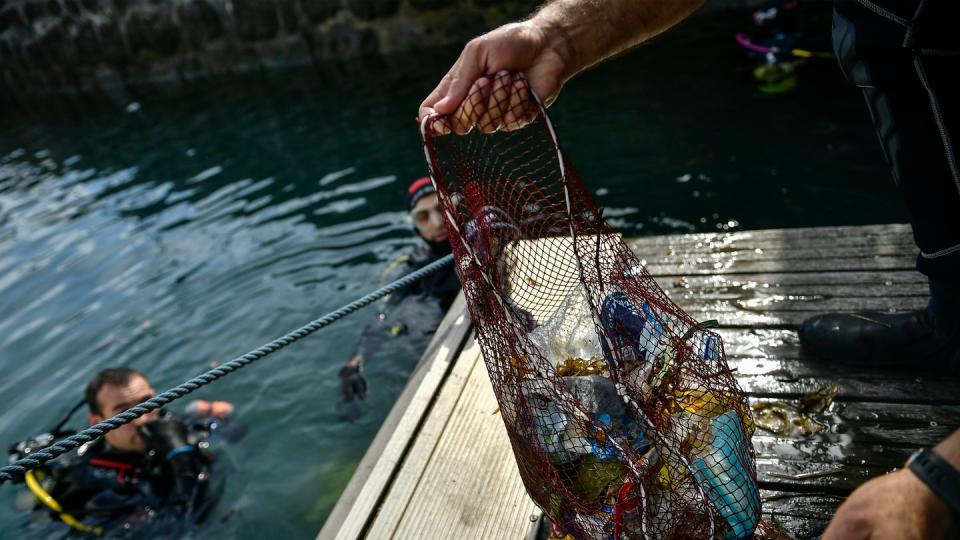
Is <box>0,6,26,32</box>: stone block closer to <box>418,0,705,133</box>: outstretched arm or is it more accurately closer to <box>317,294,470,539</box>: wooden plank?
<box>317,294,470,539</box>: wooden plank

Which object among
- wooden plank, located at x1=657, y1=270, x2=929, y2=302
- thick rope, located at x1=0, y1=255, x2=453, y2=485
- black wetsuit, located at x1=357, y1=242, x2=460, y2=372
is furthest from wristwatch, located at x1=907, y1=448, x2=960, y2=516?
black wetsuit, located at x1=357, y1=242, x2=460, y2=372

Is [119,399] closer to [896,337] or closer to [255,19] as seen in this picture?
[896,337]

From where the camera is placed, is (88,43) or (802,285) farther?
(88,43)

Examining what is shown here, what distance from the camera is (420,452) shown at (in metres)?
2.34

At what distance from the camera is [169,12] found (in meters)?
15.8

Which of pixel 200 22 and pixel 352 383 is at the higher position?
pixel 200 22

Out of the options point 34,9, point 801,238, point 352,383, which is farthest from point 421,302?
point 34,9

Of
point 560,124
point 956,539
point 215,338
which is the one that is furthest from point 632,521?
point 560,124

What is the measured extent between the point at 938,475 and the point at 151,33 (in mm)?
19256

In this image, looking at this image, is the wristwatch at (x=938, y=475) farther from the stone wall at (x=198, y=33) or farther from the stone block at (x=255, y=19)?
the stone block at (x=255, y=19)

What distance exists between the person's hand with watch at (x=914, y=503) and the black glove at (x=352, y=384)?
3744 mm

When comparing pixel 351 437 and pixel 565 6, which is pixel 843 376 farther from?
pixel 351 437

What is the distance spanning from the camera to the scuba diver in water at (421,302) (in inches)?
182

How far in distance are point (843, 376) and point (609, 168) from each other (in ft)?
15.7
